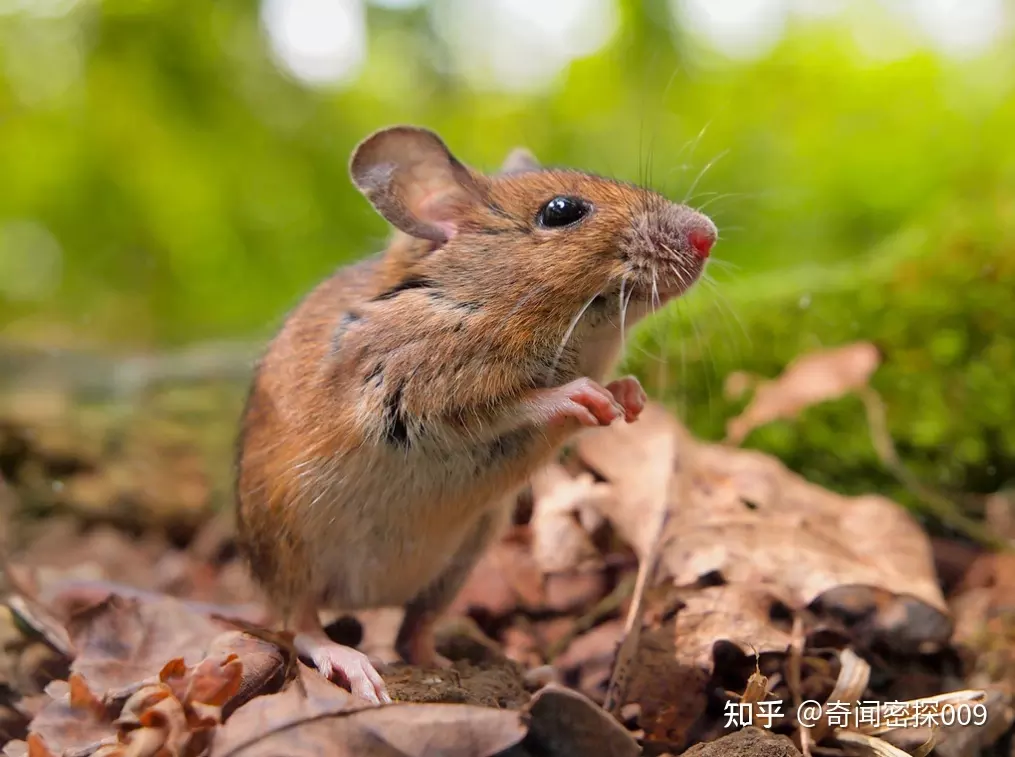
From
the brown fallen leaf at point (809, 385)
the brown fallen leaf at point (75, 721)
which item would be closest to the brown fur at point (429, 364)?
the brown fallen leaf at point (75, 721)

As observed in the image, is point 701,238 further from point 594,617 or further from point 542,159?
point 542,159

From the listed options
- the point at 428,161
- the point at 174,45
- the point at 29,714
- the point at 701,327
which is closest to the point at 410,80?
the point at 174,45

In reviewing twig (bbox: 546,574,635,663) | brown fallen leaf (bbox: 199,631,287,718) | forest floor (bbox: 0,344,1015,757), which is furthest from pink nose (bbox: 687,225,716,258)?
brown fallen leaf (bbox: 199,631,287,718)

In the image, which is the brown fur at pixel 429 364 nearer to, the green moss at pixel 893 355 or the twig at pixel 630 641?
the twig at pixel 630 641

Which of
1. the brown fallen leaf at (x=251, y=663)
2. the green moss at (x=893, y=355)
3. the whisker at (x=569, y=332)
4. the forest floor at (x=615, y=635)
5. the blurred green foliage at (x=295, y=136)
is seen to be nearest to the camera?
the forest floor at (x=615, y=635)

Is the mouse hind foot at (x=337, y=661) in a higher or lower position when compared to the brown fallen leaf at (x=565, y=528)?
lower

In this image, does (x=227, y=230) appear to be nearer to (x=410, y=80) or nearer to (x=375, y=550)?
(x=410, y=80)
